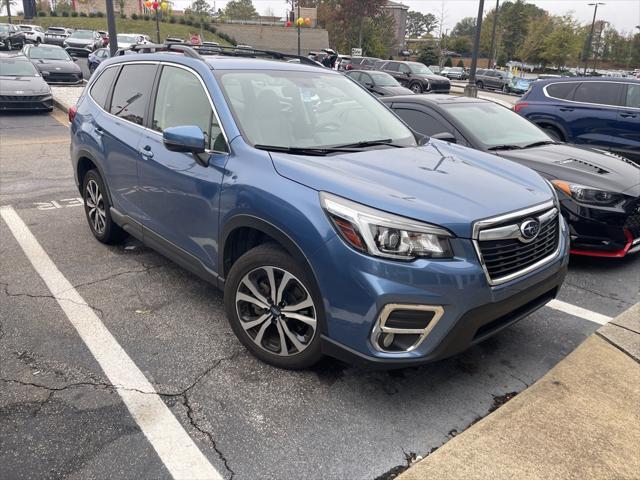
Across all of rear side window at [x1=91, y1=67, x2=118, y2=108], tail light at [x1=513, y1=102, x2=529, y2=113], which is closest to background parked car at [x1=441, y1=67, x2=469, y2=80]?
tail light at [x1=513, y1=102, x2=529, y2=113]

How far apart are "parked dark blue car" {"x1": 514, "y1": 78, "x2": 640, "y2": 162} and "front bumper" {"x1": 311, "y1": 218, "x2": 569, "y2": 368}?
23.1ft

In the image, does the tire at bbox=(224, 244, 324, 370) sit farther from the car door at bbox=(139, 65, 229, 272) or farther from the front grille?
the front grille

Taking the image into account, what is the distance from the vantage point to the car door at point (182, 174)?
3424mm

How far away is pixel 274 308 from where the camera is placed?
311cm

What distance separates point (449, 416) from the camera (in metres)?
2.88

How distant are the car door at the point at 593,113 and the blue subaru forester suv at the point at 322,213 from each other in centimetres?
581

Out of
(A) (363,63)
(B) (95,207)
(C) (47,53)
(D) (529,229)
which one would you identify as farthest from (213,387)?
(A) (363,63)

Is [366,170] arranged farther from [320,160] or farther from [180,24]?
[180,24]

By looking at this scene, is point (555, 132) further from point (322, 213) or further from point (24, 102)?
point (24, 102)

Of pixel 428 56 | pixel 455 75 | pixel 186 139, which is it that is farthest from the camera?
pixel 428 56

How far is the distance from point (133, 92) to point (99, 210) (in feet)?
4.29

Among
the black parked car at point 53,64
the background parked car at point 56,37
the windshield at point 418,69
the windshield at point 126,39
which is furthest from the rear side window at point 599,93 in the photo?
the background parked car at point 56,37

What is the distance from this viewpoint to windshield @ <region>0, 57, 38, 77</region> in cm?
1388

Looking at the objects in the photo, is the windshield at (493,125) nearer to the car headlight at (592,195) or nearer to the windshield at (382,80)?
the car headlight at (592,195)
